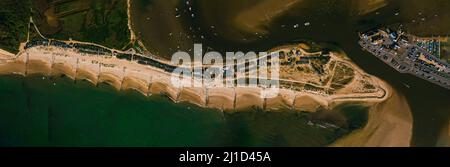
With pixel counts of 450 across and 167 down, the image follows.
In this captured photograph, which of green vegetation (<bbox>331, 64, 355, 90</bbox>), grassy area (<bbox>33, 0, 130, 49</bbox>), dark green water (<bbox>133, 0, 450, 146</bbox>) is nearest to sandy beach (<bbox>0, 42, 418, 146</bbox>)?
green vegetation (<bbox>331, 64, 355, 90</bbox>)

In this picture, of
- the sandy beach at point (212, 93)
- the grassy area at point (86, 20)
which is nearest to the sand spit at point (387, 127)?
the sandy beach at point (212, 93)

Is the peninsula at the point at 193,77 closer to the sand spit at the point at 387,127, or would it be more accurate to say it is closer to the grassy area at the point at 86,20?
the grassy area at the point at 86,20

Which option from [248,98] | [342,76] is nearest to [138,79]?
[248,98]

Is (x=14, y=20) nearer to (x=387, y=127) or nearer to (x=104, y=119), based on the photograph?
(x=104, y=119)

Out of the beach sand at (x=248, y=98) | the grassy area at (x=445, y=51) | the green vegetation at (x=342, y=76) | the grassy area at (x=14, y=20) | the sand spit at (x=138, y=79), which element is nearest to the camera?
the grassy area at (x=445, y=51)

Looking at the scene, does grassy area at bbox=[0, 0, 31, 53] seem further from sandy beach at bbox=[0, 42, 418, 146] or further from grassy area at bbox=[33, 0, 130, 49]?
sandy beach at bbox=[0, 42, 418, 146]
